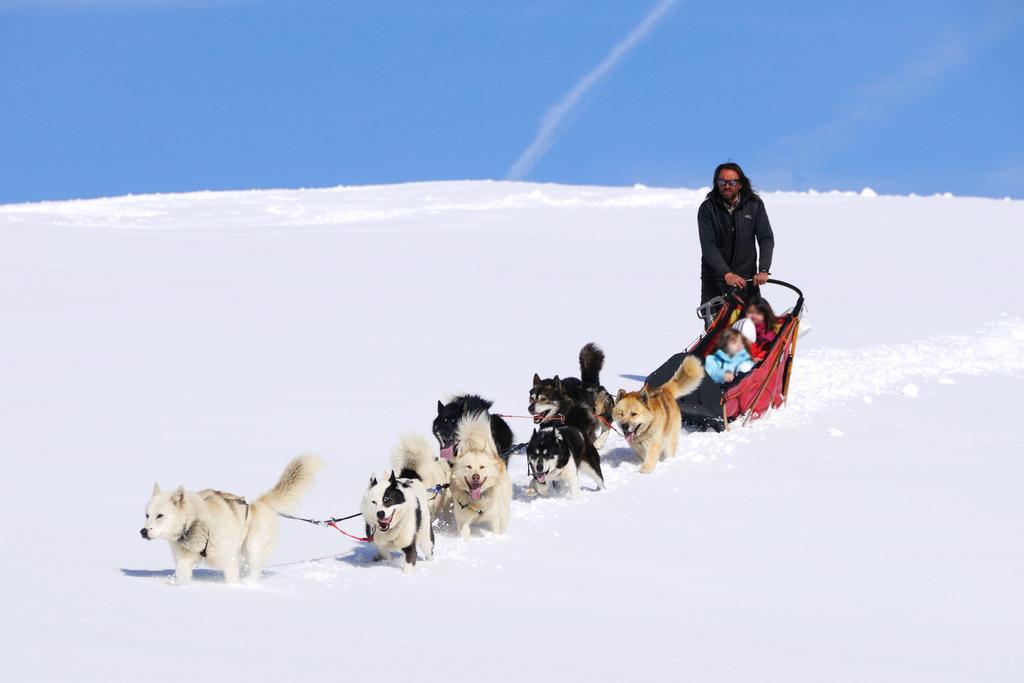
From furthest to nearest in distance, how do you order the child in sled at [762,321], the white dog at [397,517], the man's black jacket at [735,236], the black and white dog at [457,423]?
the man's black jacket at [735,236] → the child in sled at [762,321] → the black and white dog at [457,423] → the white dog at [397,517]

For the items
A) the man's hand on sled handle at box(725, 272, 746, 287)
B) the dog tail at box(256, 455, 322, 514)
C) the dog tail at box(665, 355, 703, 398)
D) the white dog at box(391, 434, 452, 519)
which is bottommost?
the dog tail at box(256, 455, 322, 514)

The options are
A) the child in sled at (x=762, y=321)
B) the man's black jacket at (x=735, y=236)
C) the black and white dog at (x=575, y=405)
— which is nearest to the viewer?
the black and white dog at (x=575, y=405)

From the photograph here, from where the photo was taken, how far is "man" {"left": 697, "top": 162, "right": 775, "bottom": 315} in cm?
813

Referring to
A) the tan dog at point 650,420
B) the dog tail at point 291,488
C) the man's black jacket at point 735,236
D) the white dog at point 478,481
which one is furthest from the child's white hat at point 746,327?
the dog tail at point 291,488

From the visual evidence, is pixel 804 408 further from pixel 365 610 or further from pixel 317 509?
pixel 365 610

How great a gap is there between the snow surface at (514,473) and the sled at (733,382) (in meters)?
0.18

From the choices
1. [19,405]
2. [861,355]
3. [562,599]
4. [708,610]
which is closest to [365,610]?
[562,599]

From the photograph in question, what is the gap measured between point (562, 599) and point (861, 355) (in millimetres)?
7330

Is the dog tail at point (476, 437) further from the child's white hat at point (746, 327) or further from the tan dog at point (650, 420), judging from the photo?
the child's white hat at point (746, 327)

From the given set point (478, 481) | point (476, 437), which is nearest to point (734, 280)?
point (476, 437)

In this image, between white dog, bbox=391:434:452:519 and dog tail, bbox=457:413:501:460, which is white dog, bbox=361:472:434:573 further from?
dog tail, bbox=457:413:501:460

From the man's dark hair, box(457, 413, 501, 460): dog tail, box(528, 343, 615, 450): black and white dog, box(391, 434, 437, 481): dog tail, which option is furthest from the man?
box(391, 434, 437, 481): dog tail

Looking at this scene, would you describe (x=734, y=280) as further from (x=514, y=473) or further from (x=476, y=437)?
(x=476, y=437)

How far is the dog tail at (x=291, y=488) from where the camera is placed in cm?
433
